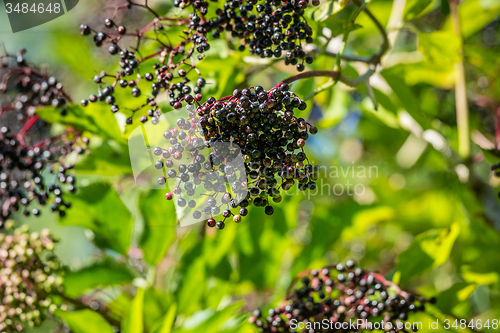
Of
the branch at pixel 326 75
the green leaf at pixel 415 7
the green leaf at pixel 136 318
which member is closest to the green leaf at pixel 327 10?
the branch at pixel 326 75

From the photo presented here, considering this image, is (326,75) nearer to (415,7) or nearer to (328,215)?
(415,7)

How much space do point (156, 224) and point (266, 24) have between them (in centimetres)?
80

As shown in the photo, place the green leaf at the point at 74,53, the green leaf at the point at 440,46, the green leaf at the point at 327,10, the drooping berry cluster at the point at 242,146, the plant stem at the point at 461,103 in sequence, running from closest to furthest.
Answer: the drooping berry cluster at the point at 242,146 → the green leaf at the point at 327,10 → the green leaf at the point at 440,46 → the plant stem at the point at 461,103 → the green leaf at the point at 74,53

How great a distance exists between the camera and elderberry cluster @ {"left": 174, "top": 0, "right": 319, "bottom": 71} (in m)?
1.05

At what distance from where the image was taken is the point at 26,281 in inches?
56.6

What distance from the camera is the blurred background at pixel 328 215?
4.74ft

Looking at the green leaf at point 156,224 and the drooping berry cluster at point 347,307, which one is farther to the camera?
the green leaf at point 156,224

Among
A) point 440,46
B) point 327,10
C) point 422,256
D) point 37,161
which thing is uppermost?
point 327,10

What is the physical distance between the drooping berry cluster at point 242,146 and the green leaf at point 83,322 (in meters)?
0.52

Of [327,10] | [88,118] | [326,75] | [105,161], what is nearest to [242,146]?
[326,75]

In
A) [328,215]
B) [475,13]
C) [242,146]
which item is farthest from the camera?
[475,13]

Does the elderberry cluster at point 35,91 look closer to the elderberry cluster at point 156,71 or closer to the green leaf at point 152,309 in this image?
the elderberry cluster at point 156,71

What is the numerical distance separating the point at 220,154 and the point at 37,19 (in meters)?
1.19

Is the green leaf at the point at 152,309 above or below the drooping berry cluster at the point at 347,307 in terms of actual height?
below
